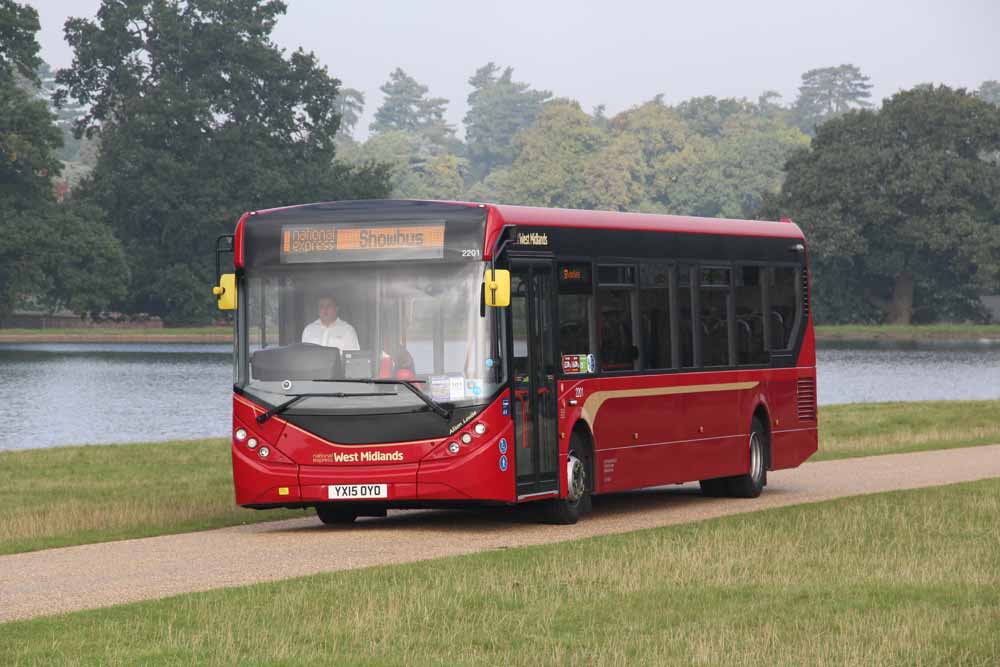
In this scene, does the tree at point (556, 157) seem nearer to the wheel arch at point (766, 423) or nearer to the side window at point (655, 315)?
the wheel arch at point (766, 423)

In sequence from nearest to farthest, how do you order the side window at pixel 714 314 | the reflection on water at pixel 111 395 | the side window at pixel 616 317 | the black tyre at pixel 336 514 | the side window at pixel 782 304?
the black tyre at pixel 336 514, the side window at pixel 616 317, the side window at pixel 714 314, the side window at pixel 782 304, the reflection on water at pixel 111 395

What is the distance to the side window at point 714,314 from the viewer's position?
21953mm

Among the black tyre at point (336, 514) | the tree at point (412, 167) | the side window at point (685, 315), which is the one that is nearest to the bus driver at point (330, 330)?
the black tyre at point (336, 514)

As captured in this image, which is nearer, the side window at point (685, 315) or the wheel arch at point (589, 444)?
the wheel arch at point (589, 444)

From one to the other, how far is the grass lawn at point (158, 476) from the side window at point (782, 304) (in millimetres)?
6011

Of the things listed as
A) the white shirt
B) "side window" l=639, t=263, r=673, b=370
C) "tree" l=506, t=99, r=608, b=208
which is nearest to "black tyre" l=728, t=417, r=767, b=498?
"side window" l=639, t=263, r=673, b=370

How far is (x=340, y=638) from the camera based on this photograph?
11.8 metres

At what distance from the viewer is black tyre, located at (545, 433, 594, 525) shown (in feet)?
63.0

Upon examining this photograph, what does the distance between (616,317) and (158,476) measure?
10.7 metres

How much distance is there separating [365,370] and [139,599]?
490 cm

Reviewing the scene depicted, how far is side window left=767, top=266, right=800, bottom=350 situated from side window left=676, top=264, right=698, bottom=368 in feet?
7.11

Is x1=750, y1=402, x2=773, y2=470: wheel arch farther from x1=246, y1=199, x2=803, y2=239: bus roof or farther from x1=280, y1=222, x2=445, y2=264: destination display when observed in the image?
x1=280, y1=222, x2=445, y2=264: destination display

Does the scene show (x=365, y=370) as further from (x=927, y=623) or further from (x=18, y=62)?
(x=18, y=62)

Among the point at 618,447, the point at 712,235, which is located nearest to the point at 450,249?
the point at 618,447
